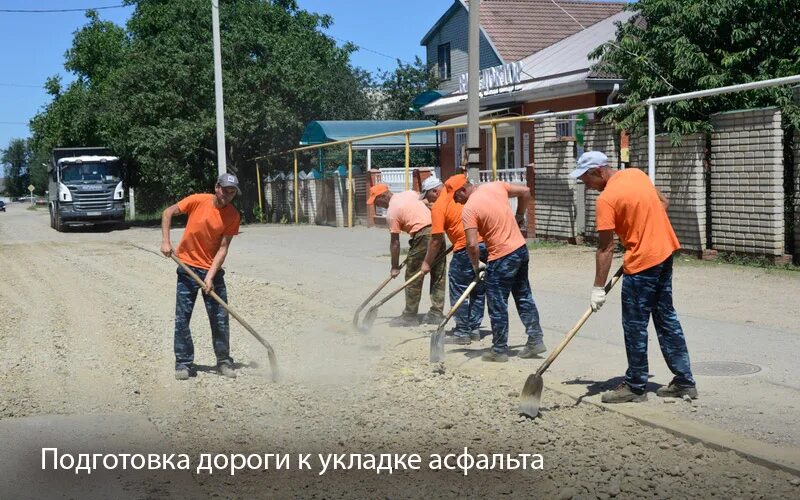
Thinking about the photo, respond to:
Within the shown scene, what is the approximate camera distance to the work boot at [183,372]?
8031 mm

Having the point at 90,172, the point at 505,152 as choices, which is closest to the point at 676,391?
the point at 505,152

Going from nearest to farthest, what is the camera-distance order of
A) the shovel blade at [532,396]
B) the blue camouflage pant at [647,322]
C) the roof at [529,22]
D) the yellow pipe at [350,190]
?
the shovel blade at [532,396] → the blue camouflage pant at [647,322] → the yellow pipe at [350,190] → the roof at [529,22]

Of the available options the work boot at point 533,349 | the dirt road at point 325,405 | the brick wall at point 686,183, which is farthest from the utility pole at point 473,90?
Answer: the work boot at point 533,349

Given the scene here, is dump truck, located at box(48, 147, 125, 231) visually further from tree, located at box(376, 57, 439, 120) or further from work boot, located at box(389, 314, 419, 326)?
work boot, located at box(389, 314, 419, 326)

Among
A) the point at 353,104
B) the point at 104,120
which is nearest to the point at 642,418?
the point at 104,120

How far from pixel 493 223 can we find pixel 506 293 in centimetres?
60

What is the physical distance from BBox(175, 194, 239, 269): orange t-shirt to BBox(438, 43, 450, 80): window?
32944 mm

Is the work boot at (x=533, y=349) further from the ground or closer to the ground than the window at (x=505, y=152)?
closer to the ground

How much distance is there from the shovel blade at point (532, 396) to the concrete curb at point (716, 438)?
19.6 inches

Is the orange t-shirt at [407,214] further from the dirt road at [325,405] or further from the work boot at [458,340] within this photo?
the work boot at [458,340]

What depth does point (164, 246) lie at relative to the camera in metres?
7.96

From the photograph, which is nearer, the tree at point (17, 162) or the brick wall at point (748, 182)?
the brick wall at point (748, 182)

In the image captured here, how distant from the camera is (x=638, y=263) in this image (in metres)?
6.54

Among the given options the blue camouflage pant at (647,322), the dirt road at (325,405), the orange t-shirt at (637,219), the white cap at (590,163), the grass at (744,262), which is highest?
the white cap at (590,163)
